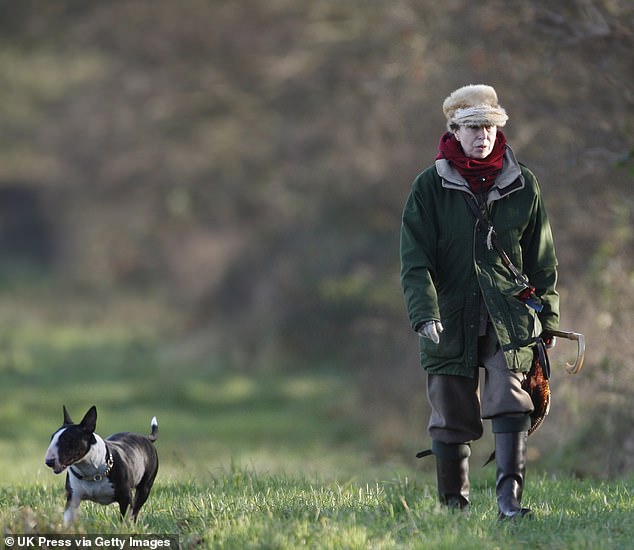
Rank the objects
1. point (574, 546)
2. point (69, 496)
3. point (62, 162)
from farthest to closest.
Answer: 1. point (62, 162)
2. point (69, 496)
3. point (574, 546)

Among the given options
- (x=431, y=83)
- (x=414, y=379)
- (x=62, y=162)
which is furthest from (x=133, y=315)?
(x=431, y=83)

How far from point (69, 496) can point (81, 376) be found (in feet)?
58.1

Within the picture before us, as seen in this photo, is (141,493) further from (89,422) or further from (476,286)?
(476,286)

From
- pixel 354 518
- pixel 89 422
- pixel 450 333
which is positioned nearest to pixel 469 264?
pixel 450 333

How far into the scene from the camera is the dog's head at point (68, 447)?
6.81 m

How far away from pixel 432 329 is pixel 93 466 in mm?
2022

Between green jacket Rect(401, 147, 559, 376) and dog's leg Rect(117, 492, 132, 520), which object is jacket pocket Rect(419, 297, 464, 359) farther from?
dog's leg Rect(117, 492, 132, 520)

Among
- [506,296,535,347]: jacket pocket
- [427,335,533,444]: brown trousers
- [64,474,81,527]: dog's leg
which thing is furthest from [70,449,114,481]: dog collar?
[506,296,535,347]: jacket pocket

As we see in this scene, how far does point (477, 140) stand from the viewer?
720 cm

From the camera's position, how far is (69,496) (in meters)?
7.09

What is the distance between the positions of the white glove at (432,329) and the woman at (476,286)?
13 centimetres

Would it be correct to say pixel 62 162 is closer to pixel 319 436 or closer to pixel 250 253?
pixel 250 253

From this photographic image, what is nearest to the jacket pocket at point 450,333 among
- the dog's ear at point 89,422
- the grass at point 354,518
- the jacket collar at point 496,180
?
the jacket collar at point 496,180

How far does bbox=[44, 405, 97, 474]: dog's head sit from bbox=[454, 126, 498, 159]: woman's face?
2.68m
